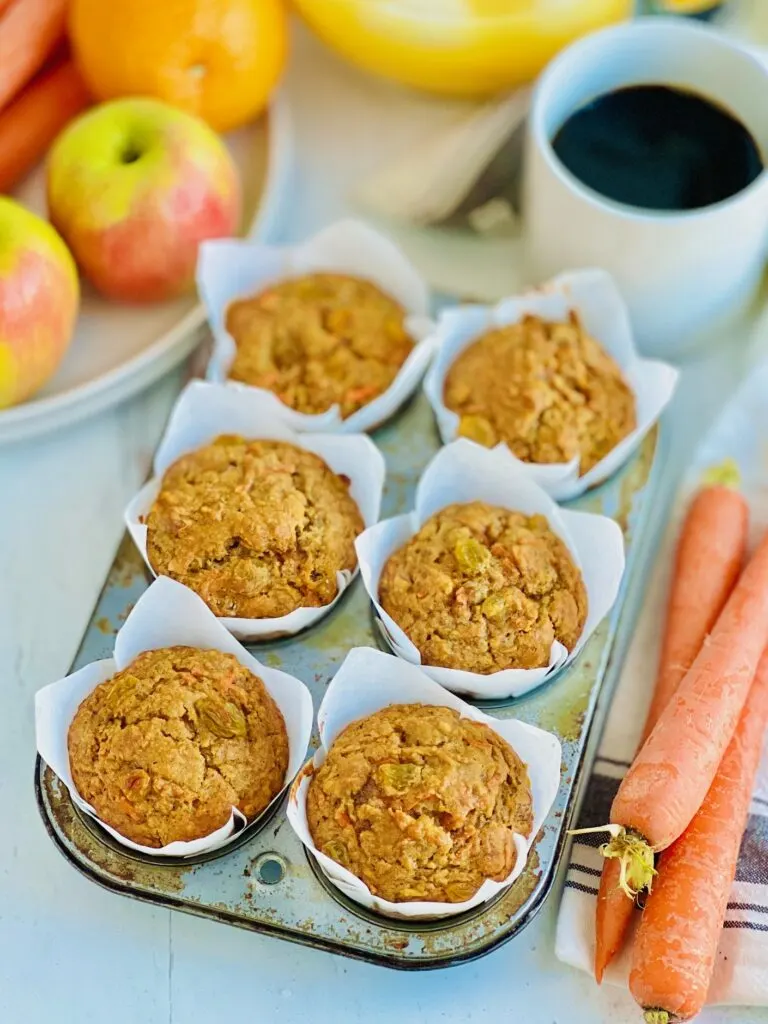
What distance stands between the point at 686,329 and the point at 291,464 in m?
0.73

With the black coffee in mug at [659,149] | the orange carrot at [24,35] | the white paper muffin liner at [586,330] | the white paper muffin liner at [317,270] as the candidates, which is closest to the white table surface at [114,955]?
the white paper muffin liner at [317,270]

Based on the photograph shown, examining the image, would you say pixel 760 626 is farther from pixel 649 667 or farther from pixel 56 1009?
pixel 56 1009

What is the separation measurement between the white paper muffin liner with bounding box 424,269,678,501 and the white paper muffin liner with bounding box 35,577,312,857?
1.62 feet

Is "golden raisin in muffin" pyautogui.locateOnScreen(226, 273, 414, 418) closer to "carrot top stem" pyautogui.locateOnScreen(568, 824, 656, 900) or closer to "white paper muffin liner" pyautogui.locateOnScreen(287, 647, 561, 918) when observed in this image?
"white paper muffin liner" pyautogui.locateOnScreen(287, 647, 561, 918)

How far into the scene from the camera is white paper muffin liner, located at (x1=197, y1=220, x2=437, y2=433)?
1.80 m

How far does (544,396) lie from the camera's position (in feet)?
5.55

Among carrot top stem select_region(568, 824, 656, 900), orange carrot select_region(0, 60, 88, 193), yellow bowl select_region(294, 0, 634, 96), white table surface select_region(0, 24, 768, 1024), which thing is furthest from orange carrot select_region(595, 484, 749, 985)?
orange carrot select_region(0, 60, 88, 193)

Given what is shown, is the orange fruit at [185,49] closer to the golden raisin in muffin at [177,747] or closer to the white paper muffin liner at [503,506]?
the white paper muffin liner at [503,506]

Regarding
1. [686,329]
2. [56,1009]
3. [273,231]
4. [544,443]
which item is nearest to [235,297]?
[273,231]

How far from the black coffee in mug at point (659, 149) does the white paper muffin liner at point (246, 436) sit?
0.60 metres

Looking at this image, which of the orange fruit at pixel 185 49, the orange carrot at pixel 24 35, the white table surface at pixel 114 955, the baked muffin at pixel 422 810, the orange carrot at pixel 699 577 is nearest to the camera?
the baked muffin at pixel 422 810

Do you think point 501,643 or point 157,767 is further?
point 501,643

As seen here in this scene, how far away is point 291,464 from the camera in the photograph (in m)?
1.65

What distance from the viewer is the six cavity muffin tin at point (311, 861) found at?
4.52 ft
